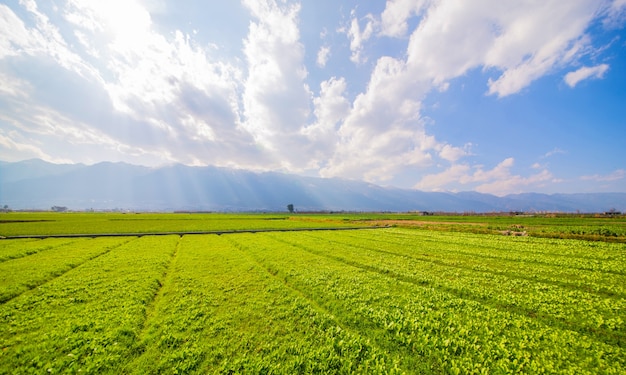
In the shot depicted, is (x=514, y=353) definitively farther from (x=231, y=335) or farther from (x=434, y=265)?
(x=434, y=265)

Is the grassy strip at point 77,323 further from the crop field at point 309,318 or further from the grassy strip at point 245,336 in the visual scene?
the grassy strip at point 245,336

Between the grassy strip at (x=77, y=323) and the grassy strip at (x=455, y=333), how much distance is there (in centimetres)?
966

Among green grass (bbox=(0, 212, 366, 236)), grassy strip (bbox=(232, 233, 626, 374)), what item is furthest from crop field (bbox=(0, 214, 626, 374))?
green grass (bbox=(0, 212, 366, 236))

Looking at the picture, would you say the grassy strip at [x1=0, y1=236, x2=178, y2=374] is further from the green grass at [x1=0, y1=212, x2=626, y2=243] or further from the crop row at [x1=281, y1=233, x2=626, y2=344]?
the green grass at [x1=0, y1=212, x2=626, y2=243]

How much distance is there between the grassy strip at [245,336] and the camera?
812cm

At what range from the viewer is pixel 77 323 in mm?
10258

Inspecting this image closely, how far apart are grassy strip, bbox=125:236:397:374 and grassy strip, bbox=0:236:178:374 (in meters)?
0.98

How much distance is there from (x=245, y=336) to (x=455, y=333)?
30.8 ft

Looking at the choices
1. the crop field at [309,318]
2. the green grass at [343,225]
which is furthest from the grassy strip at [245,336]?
the green grass at [343,225]

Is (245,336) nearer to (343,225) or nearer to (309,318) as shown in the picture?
(309,318)

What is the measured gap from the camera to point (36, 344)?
28.9 ft

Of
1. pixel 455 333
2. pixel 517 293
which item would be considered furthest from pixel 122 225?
pixel 517 293

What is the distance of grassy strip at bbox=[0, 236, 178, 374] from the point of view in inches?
315

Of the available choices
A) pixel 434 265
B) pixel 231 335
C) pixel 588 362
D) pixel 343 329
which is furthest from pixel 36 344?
pixel 434 265
